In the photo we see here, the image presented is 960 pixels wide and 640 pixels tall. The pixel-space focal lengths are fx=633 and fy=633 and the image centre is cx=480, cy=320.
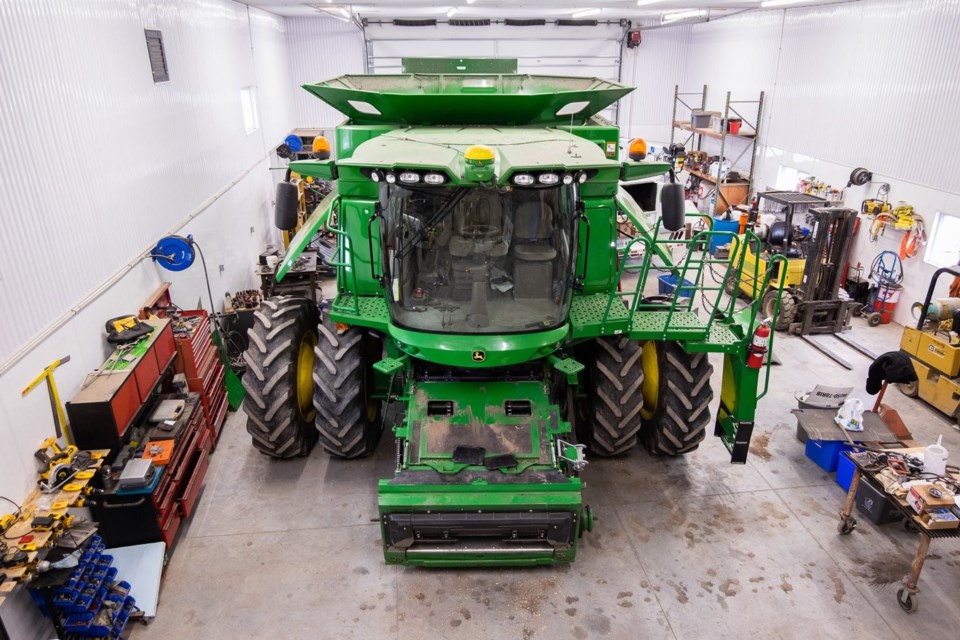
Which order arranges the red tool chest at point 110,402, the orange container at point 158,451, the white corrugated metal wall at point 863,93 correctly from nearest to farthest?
the red tool chest at point 110,402 < the orange container at point 158,451 < the white corrugated metal wall at point 863,93

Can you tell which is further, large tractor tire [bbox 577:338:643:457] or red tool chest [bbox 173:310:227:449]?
red tool chest [bbox 173:310:227:449]

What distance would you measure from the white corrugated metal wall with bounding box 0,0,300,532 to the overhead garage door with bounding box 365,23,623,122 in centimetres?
671

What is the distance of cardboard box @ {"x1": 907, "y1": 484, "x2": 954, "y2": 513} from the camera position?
185 inches

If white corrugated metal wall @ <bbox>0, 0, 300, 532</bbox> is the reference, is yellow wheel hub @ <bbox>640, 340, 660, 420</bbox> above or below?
below

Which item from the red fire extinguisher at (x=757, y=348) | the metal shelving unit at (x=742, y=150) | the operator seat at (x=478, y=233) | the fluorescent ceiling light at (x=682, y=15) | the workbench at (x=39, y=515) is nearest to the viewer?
the workbench at (x=39, y=515)

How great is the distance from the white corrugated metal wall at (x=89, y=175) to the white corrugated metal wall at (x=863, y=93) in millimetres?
10545

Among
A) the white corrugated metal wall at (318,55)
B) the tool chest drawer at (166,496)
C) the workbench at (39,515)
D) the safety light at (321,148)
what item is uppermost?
the white corrugated metal wall at (318,55)

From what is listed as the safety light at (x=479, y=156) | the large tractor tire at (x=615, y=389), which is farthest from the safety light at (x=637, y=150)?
the safety light at (x=479, y=156)

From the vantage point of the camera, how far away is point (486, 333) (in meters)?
4.90

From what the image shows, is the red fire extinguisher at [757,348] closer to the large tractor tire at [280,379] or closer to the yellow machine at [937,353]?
the yellow machine at [937,353]

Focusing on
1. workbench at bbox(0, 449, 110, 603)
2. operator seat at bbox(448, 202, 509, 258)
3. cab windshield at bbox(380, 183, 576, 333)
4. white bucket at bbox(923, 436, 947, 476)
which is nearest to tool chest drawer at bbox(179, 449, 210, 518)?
workbench at bbox(0, 449, 110, 603)

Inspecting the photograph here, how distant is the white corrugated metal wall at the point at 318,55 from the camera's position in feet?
55.3

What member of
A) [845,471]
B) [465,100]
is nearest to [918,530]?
[845,471]

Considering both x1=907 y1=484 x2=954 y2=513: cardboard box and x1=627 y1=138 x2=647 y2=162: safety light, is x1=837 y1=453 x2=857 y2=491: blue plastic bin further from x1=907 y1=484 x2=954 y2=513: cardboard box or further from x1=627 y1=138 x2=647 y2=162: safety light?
x1=627 y1=138 x2=647 y2=162: safety light
